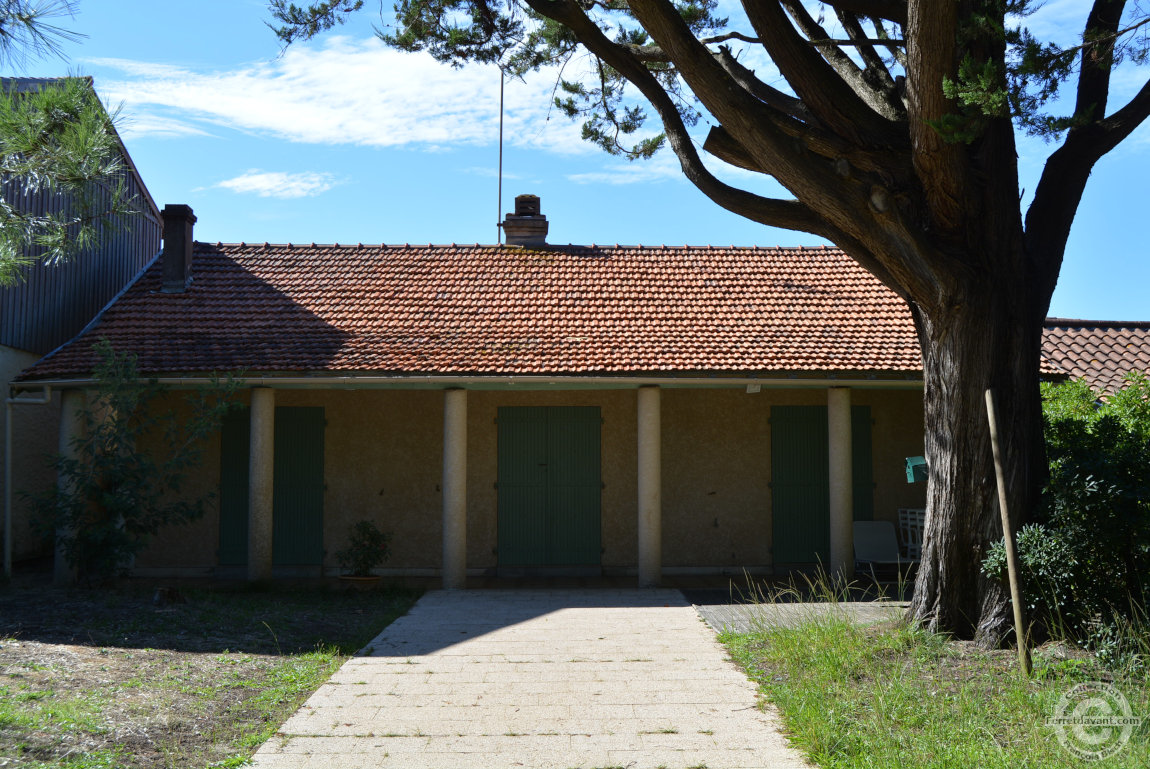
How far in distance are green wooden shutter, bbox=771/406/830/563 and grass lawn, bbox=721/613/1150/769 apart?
5297 millimetres

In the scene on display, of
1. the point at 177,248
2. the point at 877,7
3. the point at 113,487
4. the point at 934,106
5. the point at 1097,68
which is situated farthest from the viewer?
the point at 177,248

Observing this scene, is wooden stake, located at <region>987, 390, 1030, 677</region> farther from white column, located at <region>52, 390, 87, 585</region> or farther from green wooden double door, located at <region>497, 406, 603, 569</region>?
white column, located at <region>52, 390, 87, 585</region>

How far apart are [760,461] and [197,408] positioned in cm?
728

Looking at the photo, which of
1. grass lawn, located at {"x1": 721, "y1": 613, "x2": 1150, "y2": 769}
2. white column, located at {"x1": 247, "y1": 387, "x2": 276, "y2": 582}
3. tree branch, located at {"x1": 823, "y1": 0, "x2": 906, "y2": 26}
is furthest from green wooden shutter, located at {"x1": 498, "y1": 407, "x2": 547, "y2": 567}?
tree branch, located at {"x1": 823, "y1": 0, "x2": 906, "y2": 26}

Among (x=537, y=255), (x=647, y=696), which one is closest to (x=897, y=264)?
(x=647, y=696)

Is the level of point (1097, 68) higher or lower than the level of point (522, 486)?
higher

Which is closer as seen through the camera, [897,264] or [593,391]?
[897,264]

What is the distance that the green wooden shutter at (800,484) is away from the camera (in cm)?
1305

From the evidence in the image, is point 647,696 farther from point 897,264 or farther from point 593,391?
point 593,391

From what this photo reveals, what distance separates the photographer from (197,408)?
11008 millimetres

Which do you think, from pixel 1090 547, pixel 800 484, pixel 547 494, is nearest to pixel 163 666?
pixel 547 494

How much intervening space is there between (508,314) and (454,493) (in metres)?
2.65

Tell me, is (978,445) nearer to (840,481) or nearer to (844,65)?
(844,65)

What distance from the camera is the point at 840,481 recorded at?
38.7 ft
